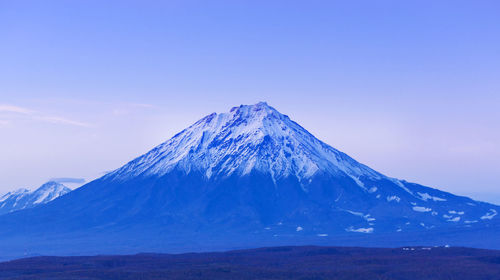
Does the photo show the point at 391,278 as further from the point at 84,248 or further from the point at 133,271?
the point at 84,248

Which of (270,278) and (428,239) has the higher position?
(428,239)

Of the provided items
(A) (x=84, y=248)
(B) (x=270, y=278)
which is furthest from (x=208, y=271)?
(A) (x=84, y=248)

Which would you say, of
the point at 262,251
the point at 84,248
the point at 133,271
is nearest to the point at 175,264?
the point at 133,271

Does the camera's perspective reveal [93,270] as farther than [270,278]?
Yes

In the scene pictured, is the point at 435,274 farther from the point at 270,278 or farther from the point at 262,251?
the point at 262,251

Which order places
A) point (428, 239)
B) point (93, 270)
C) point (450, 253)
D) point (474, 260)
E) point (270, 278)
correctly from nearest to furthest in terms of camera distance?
point (270, 278) → point (93, 270) → point (474, 260) → point (450, 253) → point (428, 239)

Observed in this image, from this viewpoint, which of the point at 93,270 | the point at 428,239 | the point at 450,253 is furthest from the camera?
the point at 428,239
